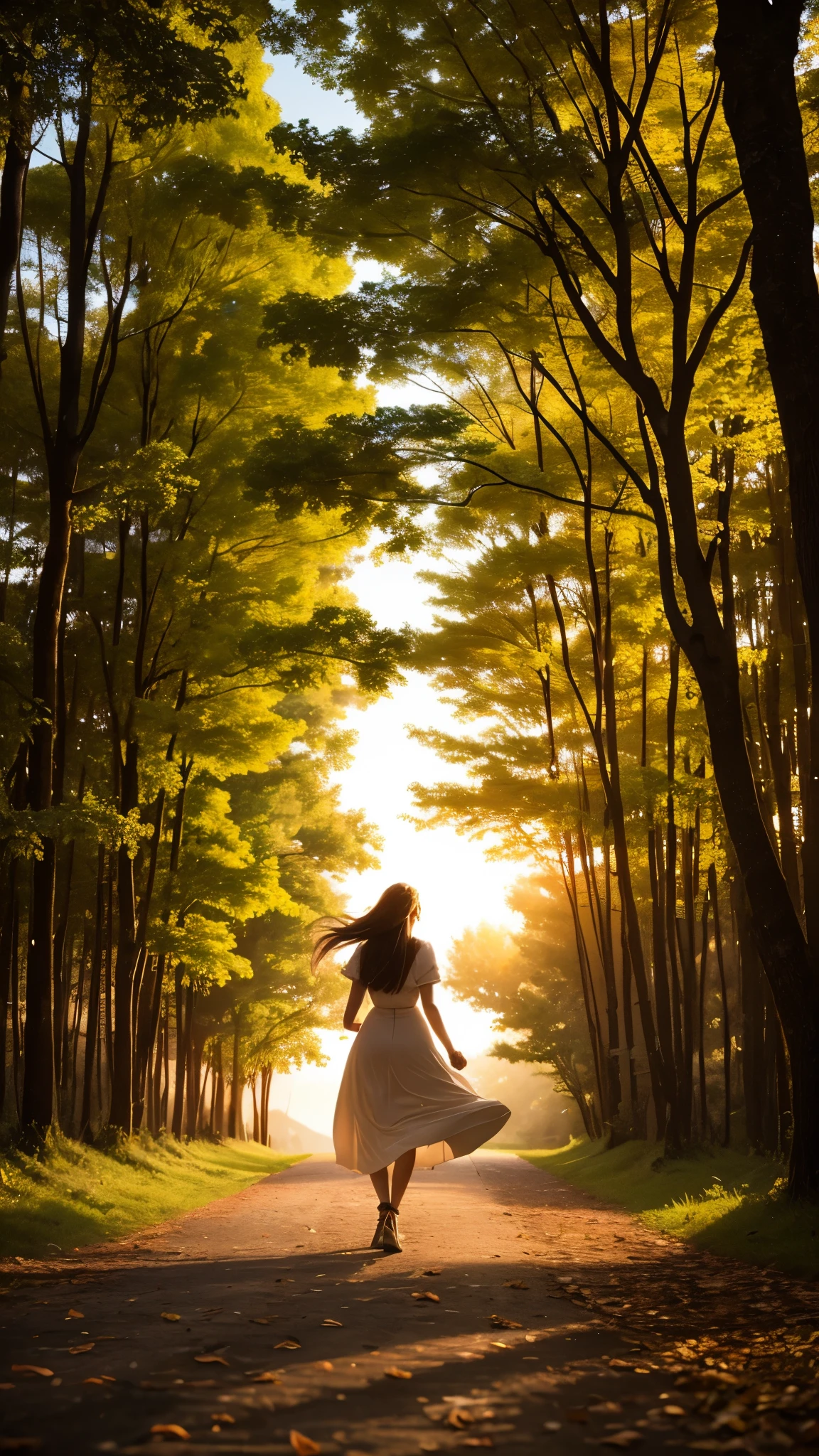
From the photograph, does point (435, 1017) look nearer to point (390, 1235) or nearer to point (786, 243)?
point (390, 1235)

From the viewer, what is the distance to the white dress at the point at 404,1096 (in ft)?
20.8

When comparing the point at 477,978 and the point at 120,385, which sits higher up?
the point at 120,385

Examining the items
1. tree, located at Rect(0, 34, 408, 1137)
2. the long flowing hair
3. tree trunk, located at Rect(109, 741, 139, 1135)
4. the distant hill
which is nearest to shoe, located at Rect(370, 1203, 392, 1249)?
the long flowing hair

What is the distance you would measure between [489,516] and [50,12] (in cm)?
829

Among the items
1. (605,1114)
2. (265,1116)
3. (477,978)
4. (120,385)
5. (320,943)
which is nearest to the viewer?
(320,943)

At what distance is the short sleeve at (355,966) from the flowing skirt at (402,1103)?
26 centimetres

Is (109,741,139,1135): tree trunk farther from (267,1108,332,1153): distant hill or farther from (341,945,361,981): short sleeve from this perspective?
(267,1108,332,1153): distant hill

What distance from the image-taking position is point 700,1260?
21.9 feet

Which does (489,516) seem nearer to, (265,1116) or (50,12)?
(50,12)

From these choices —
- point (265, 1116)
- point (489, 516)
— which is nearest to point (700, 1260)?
point (489, 516)

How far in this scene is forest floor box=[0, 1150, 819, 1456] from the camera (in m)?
2.86

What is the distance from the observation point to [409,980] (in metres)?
6.63

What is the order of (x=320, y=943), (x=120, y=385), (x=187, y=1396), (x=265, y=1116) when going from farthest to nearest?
(x=265, y=1116) → (x=120, y=385) → (x=320, y=943) → (x=187, y=1396)

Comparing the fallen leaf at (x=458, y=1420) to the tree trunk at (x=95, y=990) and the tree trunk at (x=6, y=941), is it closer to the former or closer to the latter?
the tree trunk at (x=6, y=941)
